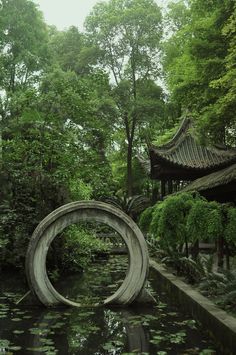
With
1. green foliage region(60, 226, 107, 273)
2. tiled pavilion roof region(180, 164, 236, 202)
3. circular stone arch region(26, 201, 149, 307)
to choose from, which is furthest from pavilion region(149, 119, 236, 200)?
circular stone arch region(26, 201, 149, 307)

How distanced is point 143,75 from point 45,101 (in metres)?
24.1

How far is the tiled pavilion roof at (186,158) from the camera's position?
57.6 ft

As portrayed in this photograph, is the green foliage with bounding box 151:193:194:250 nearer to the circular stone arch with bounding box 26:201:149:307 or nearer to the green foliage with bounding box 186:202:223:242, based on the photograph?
the circular stone arch with bounding box 26:201:149:307

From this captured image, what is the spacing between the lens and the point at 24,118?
11.0 m

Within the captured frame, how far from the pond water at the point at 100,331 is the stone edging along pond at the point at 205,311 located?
16cm

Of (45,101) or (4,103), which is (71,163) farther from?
(4,103)

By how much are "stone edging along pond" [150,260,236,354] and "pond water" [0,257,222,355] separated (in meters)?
0.16

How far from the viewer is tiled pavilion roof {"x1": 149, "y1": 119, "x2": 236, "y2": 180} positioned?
57.6ft

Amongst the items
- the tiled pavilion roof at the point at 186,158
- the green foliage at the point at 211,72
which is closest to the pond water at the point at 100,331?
the green foliage at the point at 211,72

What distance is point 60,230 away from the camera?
319 inches

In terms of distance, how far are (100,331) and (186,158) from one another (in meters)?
13.2

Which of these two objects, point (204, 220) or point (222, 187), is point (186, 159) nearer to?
point (222, 187)

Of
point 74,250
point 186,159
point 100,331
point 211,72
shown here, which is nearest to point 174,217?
point 100,331

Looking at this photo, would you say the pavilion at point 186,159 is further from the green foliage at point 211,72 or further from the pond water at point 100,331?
the pond water at point 100,331
